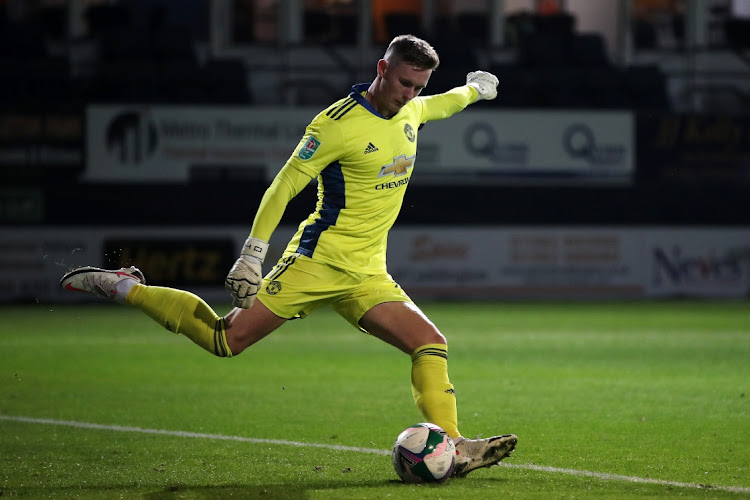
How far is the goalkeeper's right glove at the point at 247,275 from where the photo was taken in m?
5.64

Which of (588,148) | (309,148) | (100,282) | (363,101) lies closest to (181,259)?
(588,148)

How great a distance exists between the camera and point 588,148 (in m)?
22.8

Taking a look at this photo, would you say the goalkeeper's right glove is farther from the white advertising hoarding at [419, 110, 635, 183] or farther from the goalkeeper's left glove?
the white advertising hoarding at [419, 110, 635, 183]

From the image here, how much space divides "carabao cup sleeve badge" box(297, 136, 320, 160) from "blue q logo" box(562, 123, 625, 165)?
1749 cm

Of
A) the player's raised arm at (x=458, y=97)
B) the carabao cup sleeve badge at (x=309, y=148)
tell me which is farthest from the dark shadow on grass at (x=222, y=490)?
the player's raised arm at (x=458, y=97)

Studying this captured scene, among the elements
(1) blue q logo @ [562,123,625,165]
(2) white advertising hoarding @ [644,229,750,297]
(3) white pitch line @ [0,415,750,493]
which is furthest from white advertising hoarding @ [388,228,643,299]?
(3) white pitch line @ [0,415,750,493]

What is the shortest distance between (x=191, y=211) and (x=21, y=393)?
1195cm

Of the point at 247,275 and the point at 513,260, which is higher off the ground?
the point at 247,275

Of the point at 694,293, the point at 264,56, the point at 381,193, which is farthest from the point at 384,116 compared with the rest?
the point at 264,56

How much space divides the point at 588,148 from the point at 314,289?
57.3ft

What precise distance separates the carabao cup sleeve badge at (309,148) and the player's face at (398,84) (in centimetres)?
44

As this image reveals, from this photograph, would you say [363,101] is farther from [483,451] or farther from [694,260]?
[694,260]

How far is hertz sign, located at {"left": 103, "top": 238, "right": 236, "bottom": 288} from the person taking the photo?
21.5 meters

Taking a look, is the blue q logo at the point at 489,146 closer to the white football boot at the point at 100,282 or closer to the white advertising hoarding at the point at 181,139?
the white advertising hoarding at the point at 181,139
